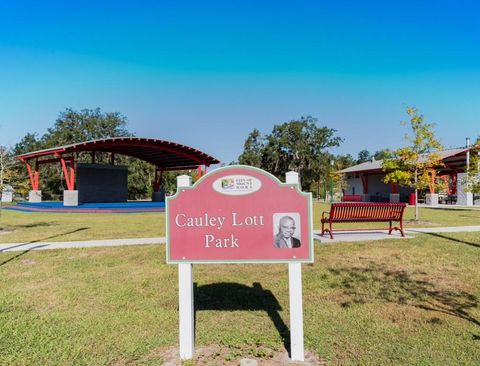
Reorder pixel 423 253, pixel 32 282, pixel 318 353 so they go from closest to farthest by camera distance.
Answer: pixel 318 353 < pixel 32 282 < pixel 423 253

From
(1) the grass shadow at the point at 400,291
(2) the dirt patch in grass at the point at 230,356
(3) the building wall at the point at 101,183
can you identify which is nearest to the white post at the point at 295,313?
(2) the dirt patch in grass at the point at 230,356

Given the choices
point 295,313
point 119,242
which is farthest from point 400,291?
point 119,242

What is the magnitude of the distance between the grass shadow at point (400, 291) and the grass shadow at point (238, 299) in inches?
37.1

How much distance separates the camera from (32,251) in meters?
8.20

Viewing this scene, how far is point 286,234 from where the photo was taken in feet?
11.2

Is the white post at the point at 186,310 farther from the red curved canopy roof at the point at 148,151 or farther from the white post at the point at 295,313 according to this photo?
the red curved canopy roof at the point at 148,151

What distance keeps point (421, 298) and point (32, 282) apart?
5.60 meters

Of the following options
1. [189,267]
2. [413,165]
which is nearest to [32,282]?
[189,267]

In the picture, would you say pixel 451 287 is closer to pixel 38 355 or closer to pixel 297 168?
pixel 38 355

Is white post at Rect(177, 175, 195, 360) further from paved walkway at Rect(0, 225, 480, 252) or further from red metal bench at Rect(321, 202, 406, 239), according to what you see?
red metal bench at Rect(321, 202, 406, 239)

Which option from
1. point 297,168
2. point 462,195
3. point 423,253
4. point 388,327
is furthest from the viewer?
→ point 297,168

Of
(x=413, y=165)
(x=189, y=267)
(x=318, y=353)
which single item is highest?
(x=413, y=165)

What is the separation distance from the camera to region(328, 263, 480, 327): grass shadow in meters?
4.52

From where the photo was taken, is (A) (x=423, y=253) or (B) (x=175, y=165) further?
(B) (x=175, y=165)
